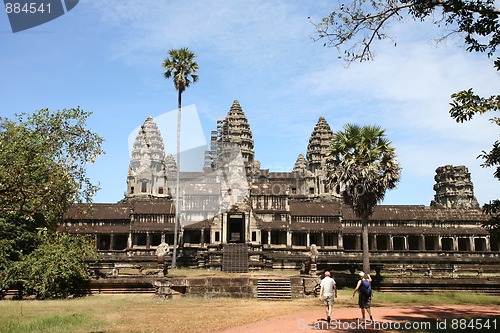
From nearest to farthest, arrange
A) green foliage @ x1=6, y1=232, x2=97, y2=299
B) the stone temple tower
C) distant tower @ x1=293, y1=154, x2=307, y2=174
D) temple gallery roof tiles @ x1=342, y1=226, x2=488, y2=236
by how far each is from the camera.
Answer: green foliage @ x1=6, y1=232, x2=97, y2=299
temple gallery roof tiles @ x1=342, y1=226, x2=488, y2=236
the stone temple tower
distant tower @ x1=293, y1=154, x2=307, y2=174

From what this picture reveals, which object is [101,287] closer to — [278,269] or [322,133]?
[278,269]

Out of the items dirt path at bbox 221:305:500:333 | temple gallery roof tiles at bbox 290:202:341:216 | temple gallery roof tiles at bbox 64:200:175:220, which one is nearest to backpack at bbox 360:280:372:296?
dirt path at bbox 221:305:500:333

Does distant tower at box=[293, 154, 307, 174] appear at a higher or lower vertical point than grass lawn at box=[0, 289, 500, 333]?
higher

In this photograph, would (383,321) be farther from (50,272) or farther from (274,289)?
(50,272)

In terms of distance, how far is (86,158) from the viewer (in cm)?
2147

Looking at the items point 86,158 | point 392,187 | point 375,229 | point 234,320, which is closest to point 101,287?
point 86,158

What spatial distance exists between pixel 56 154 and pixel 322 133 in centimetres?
6751

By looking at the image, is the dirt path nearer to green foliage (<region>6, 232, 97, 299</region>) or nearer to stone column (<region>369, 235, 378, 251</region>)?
green foliage (<region>6, 232, 97, 299</region>)

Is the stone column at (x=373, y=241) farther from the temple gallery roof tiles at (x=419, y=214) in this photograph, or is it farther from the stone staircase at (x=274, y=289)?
the stone staircase at (x=274, y=289)

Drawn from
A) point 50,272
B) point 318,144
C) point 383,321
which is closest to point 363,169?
point 383,321

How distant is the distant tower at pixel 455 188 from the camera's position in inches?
2817

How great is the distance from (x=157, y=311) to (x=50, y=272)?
6912mm

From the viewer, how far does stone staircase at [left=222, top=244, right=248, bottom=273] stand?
37.1 meters

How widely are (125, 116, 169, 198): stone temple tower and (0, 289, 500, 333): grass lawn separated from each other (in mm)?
65822
